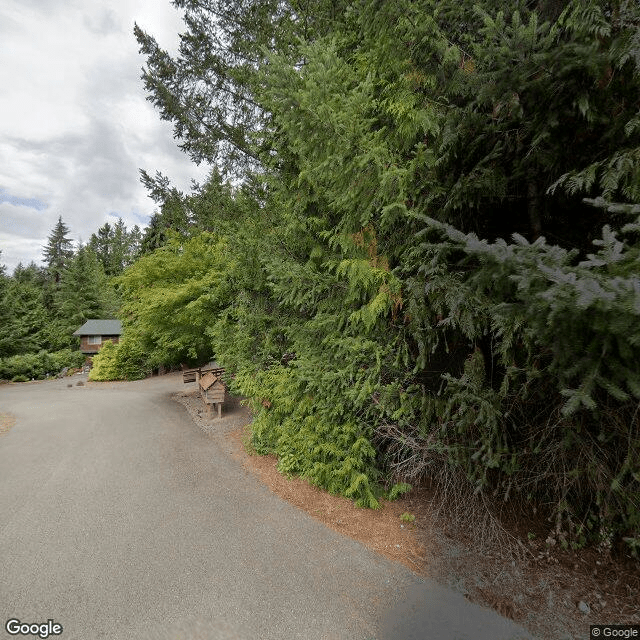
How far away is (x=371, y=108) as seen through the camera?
14.1 feet

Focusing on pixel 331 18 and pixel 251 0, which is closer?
pixel 331 18

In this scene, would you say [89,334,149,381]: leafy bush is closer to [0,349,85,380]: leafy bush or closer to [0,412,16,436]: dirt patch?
[0,349,85,380]: leafy bush

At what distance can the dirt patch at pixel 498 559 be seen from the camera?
3.27 meters

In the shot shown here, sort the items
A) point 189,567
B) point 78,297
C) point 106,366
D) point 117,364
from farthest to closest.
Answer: point 78,297 < point 117,364 < point 106,366 < point 189,567

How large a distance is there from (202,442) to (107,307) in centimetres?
2975

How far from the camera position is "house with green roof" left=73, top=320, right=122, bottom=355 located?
26.8 m

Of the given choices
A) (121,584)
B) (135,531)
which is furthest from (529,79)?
(135,531)

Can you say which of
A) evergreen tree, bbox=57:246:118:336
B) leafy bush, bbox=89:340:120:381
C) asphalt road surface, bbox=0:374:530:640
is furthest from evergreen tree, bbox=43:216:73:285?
asphalt road surface, bbox=0:374:530:640

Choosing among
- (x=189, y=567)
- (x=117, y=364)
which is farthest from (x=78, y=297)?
(x=189, y=567)

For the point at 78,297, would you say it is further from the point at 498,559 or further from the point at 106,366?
the point at 498,559

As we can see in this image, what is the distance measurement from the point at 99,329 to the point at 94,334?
507mm

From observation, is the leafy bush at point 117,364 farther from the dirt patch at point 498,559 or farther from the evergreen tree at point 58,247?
the evergreen tree at point 58,247

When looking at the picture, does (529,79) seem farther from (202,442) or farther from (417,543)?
(202,442)

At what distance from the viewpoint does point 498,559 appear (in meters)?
3.89
